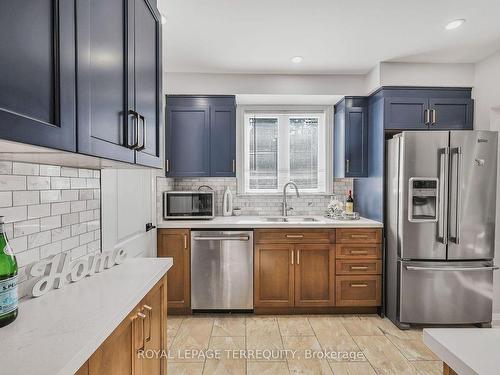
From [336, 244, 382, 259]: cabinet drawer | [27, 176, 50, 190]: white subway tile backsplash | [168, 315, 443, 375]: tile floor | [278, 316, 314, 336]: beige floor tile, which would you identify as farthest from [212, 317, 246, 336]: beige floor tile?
[27, 176, 50, 190]: white subway tile backsplash

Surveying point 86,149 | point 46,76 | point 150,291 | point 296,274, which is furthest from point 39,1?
point 296,274

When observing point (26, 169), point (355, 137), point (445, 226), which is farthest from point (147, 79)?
point (445, 226)

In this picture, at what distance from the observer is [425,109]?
3.17m

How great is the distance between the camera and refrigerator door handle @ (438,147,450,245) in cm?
281

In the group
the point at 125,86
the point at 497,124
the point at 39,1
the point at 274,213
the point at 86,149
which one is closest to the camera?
the point at 39,1

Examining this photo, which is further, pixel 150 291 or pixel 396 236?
pixel 396 236

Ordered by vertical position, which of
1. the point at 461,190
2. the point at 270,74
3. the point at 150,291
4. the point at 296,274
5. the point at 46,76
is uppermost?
the point at 270,74

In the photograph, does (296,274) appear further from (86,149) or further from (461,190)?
(86,149)

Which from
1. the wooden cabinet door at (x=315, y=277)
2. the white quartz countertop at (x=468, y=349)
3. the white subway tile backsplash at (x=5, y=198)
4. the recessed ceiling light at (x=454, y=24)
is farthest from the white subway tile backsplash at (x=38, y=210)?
the recessed ceiling light at (x=454, y=24)

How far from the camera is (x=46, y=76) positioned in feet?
2.64

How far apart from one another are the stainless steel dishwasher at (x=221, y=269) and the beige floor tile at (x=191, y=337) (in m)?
0.16

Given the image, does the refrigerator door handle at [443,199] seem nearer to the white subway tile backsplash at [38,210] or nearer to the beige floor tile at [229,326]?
the beige floor tile at [229,326]

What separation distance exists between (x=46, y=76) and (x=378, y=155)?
3.03 m

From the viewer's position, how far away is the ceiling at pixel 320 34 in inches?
86.3
